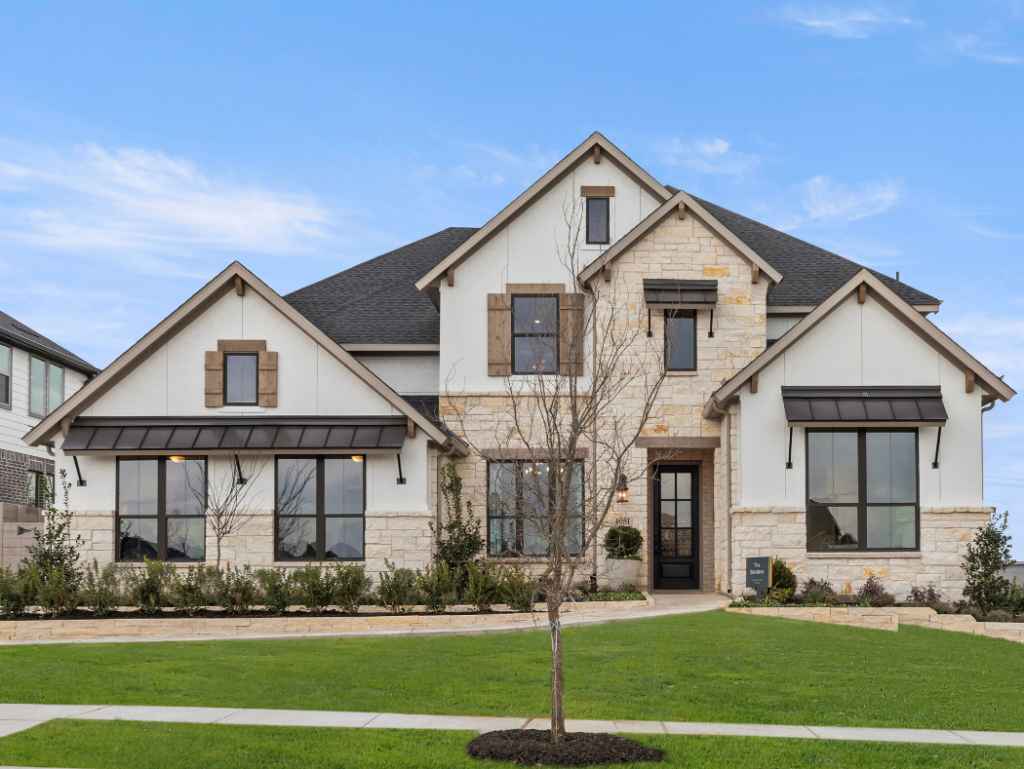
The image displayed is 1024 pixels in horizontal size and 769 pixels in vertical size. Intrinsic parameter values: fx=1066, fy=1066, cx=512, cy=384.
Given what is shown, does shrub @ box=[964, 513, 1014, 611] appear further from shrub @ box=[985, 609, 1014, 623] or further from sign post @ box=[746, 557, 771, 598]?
sign post @ box=[746, 557, 771, 598]

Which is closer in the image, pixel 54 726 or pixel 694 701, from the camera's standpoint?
pixel 54 726

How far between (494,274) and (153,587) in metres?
9.63

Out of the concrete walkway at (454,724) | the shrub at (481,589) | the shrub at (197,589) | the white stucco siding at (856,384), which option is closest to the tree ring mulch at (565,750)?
the concrete walkway at (454,724)

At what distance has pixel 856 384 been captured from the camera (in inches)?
821

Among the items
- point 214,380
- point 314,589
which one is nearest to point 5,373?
point 214,380

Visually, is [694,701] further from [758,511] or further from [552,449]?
[758,511]

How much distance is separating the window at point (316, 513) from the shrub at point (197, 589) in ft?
6.05

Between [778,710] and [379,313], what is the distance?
662 inches

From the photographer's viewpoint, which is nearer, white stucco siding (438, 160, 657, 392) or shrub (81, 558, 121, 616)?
shrub (81, 558, 121, 616)

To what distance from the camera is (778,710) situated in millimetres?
10867

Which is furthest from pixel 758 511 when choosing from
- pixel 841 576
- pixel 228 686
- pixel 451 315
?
pixel 228 686

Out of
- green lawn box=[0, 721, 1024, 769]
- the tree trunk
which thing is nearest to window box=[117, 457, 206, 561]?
green lawn box=[0, 721, 1024, 769]

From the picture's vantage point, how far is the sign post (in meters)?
19.6

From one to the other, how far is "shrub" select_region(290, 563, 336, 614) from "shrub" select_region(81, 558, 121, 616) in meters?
3.15
